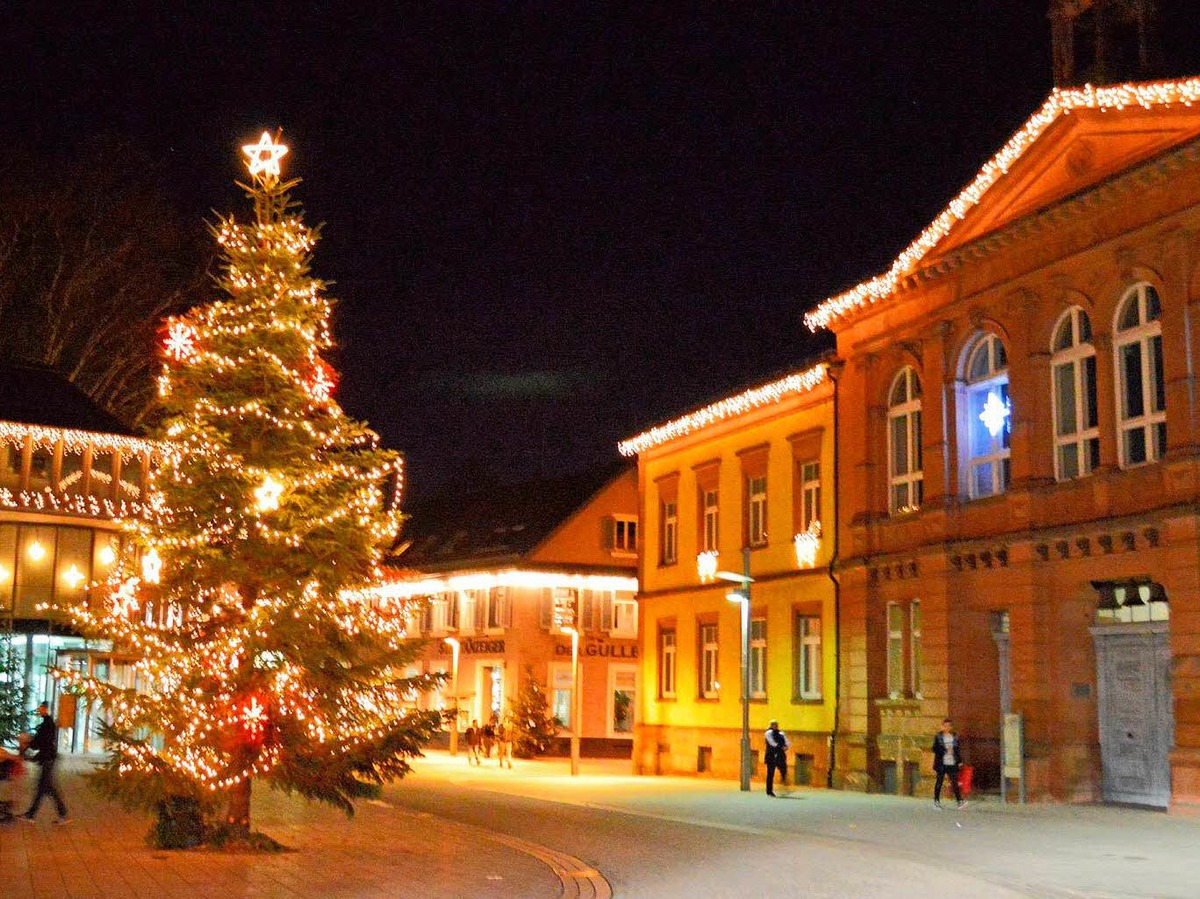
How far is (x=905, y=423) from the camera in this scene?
101 feet

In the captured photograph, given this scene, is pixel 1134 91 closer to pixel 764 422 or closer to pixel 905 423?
pixel 905 423

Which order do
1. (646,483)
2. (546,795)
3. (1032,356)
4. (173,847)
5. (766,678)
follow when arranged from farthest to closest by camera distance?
(646,483), (766,678), (546,795), (1032,356), (173,847)

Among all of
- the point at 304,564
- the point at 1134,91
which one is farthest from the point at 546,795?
the point at 1134,91

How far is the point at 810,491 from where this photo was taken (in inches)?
1332

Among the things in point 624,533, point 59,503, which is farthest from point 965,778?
point 59,503

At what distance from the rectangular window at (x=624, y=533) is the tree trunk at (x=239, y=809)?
122 feet

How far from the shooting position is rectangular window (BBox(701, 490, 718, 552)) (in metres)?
38.2

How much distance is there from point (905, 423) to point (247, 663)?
17296 millimetres

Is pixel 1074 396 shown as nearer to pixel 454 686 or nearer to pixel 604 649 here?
pixel 604 649

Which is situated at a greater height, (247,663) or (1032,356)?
(1032,356)

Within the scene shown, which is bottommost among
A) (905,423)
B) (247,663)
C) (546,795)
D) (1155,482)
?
(546,795)

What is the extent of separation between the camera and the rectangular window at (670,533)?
40.3 m

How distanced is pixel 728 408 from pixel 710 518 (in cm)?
342

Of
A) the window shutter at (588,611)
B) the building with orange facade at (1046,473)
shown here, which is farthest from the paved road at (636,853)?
the window shutter at (588,611)
